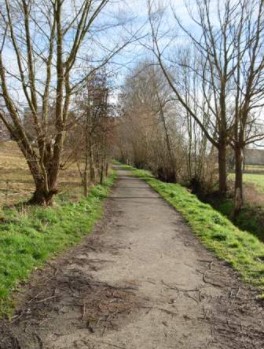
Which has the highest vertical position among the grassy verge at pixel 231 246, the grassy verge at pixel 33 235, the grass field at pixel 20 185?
the grass field at pixel 20 185

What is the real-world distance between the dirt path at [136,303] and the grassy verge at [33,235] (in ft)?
0.88

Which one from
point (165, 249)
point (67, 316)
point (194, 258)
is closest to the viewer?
point (67, 316)

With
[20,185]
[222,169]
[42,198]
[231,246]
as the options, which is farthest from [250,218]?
[20,185]

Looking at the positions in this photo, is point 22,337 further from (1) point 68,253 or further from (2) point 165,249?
(2) point 165,249

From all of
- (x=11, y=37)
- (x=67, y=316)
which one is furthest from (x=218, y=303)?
(x=11, y=37)

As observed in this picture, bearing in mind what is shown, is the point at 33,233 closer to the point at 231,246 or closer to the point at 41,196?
the point at 41,196

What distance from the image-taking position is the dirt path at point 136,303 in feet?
16.1

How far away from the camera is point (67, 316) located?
5516 millimetres

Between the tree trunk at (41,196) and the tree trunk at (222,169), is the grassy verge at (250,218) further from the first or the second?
the tree trunk at (41,196)

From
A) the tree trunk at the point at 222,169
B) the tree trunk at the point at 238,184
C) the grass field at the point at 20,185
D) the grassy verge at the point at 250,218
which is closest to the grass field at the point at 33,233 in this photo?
the grass field at the point at 20,185

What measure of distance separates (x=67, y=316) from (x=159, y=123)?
33.0 meters

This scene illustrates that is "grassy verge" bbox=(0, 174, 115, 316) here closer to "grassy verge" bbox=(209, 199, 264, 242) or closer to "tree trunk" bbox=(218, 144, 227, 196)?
"grassy verge" bbox=(209, 199, 264, 242)

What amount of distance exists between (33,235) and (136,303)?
388 cm

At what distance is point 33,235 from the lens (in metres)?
9.23
